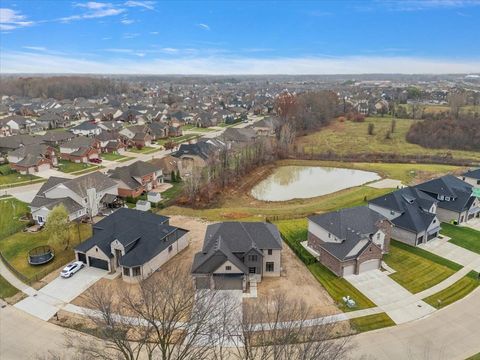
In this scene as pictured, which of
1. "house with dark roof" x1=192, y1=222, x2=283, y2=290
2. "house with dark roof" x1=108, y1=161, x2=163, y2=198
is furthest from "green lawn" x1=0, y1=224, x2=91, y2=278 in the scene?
"house with dark roof" x1=192, y1=222, x2=283, y2=290

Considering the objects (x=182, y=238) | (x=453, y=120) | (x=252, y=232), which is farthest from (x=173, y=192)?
(x=453, y=120)

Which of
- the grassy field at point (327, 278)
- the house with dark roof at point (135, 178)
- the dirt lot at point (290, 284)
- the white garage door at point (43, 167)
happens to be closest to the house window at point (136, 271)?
the dirt lot at point (290, 284)

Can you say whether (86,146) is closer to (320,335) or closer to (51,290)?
(51,290)

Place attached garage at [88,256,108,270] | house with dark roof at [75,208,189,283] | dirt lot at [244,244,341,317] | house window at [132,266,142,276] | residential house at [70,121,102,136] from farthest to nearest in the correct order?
residential house at [70,121,102,136] < attached garage at [88,256,108,270] < house with dark roof at [75,208,189,283] < house window at [132,266,142,276] < dirt lot at [244,244,341,317]

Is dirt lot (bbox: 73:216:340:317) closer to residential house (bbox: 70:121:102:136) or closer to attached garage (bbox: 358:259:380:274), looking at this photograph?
attached garage (bbox: 358:259:380:274)

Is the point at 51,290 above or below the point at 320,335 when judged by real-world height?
below

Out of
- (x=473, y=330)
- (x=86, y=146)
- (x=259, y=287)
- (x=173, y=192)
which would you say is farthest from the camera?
(x=86, y=146)

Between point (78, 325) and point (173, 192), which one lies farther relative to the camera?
point (173, 192)

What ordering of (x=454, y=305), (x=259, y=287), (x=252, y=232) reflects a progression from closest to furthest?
(x=454, y=305)
(x=259, y=287)
(x=252, y=232)
